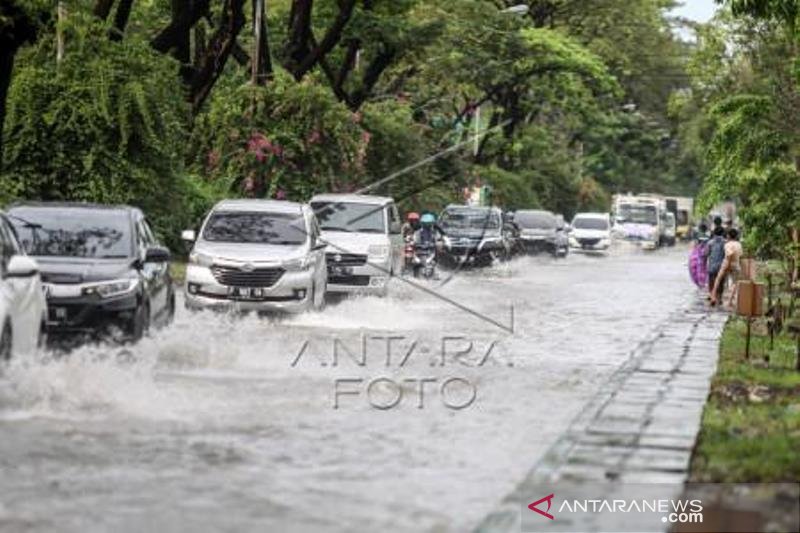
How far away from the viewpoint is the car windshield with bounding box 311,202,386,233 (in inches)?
1146

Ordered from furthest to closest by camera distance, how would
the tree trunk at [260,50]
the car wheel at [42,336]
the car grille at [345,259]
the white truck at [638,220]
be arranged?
the white truck at [638,220] → the tree trunk at [260,50] → the car grille at [345,259] → the car wheel at [42,336]

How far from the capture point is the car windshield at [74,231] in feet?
55.2

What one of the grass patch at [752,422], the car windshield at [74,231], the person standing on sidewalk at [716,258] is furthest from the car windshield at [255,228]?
the person standing on sidewalk at [716,258]

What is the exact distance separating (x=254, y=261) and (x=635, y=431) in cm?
1040

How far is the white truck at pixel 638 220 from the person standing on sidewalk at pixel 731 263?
47351 millimetres

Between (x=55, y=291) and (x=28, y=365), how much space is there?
7.74ft

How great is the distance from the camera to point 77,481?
969 centimetres

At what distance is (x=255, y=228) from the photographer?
23.3 metres

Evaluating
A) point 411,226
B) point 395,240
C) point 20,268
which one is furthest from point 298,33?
point 20,268

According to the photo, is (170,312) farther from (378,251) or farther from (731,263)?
(731,263)

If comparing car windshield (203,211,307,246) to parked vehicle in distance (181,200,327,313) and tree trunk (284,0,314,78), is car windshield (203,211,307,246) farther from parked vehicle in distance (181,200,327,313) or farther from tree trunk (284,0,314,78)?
tree trunk (284,0,314,78)

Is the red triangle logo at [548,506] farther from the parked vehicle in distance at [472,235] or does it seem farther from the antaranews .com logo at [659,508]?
the parked vehicle in distance at [472,235]

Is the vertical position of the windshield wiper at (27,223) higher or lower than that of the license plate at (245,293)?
higher

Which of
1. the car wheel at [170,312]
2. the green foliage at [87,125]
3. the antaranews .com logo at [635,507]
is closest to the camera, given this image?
the antaranews .com logo at [635,507]
